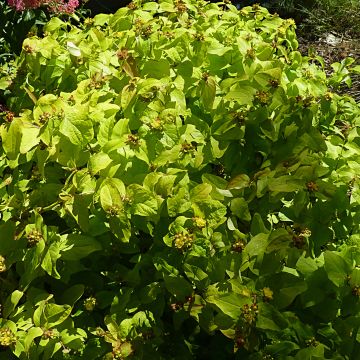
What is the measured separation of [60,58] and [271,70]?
70cm

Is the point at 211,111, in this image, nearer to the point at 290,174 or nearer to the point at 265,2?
the point at 290,174

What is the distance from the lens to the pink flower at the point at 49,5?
117 inches

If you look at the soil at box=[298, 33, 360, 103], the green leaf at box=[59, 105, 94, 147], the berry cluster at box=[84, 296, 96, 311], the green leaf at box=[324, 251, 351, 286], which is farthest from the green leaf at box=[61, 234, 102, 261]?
the soil at box=[298, 33, 360, 103]

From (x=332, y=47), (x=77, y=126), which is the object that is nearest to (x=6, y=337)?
(x=77, y=126)

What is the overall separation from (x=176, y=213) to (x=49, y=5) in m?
1.91

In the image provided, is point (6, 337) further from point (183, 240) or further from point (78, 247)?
point (183, 240)

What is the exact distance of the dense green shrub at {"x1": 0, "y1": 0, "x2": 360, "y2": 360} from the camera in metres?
1.50

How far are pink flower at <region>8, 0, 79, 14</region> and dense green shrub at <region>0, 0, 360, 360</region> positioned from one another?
105cm

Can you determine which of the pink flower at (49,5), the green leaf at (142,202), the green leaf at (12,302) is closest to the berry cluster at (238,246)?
the green leaf at (142,202)

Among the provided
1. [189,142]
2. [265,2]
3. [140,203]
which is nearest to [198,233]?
[140,203]

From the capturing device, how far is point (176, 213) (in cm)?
157

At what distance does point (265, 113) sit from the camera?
5.88ft

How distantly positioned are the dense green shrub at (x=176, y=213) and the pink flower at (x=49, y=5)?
3.46 ft

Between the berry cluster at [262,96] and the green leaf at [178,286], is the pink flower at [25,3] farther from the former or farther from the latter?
the green leaf at [178,286]
